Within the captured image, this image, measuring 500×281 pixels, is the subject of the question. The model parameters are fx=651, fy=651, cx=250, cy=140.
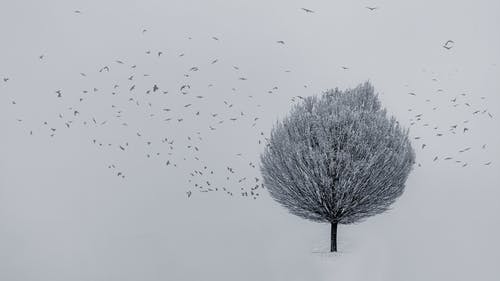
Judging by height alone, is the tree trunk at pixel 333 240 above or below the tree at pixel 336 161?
below

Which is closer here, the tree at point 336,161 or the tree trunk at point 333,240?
the tree at point 336,161

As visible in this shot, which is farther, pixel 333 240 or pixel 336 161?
pixel 333 240

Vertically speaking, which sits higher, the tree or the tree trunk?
the tree

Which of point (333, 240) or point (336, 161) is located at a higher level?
point (336, 161)

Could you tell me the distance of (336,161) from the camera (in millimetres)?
34250

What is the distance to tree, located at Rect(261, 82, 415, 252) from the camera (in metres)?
34.3

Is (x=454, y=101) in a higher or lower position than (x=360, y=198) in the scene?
higher

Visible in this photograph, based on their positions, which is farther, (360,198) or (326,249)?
(326,249)

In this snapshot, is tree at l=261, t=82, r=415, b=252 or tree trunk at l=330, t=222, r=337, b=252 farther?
tree trunk at l=330, t=222, r=337, b=252

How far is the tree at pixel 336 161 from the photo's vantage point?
3431cm

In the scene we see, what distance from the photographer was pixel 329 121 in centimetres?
3475

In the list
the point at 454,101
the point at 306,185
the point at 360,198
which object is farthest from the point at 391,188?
the point at 454,101

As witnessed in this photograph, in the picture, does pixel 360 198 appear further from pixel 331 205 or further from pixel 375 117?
pixel 375 117

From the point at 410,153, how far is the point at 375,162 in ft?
9.71
